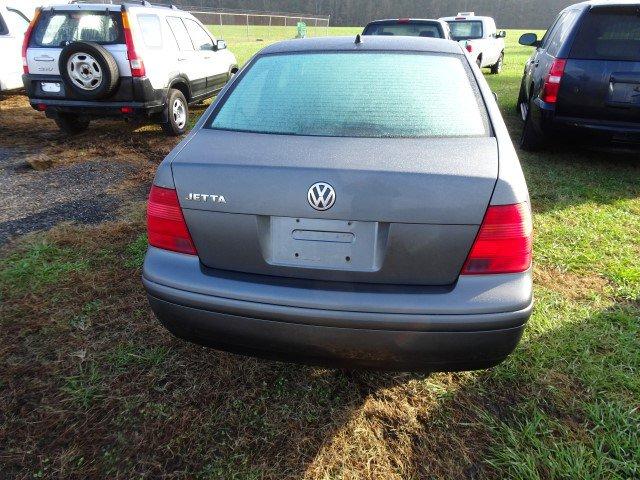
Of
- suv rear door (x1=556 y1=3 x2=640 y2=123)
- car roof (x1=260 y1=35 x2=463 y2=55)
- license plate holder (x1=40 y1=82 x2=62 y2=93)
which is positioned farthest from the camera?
license plate holder (x1=40 y1=82 x2=62 y2=93)

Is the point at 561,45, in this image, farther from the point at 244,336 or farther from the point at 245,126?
the point at 244,336

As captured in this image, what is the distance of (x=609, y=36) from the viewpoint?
15.2 feet

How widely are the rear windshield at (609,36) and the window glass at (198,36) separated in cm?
565

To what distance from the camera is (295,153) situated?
182 cm

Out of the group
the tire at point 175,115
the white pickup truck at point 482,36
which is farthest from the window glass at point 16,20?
the white pickup truck at point 482,36

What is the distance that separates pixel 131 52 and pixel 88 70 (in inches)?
22.8

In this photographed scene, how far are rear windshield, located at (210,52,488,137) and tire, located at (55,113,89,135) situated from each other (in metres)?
5.21

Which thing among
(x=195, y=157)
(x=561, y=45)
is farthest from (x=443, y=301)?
(x=561, y=45)

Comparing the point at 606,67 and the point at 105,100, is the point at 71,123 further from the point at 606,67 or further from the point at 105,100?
the point at 606,67

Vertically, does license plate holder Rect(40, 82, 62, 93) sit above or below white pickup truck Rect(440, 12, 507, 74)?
above

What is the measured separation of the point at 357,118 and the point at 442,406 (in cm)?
145

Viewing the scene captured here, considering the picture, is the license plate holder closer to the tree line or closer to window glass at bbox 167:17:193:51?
window glass at bbox 167:17:193:51

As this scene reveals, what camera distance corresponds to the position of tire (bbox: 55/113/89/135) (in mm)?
6512

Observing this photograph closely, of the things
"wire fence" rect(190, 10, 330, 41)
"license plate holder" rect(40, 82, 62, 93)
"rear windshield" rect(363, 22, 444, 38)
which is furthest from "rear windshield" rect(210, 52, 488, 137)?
"wire fence" rect(190, 10, 330, 41)
